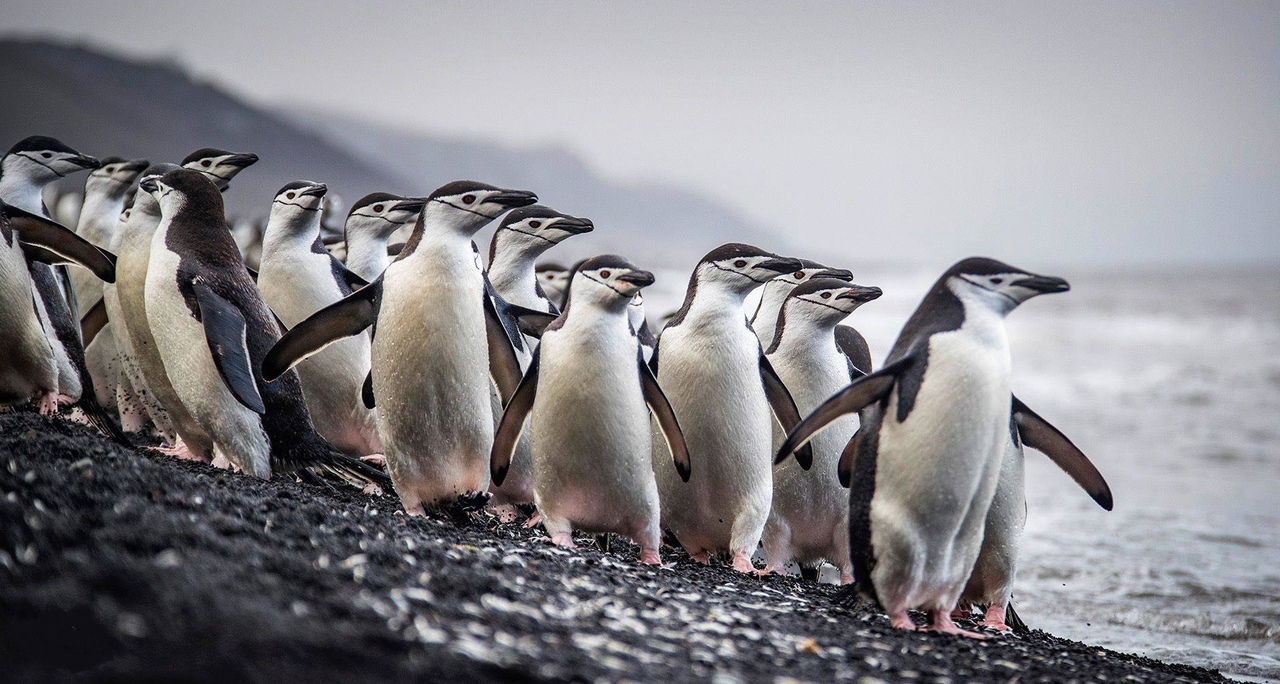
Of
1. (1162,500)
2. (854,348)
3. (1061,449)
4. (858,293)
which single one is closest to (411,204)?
(858,293)

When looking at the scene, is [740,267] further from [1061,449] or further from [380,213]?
[380,213]

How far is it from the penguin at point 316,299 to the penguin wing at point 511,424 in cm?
105

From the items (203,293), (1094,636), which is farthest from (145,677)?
(1094,636)

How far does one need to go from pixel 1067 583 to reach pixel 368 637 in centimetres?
488

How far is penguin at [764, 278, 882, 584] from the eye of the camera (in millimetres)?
4676

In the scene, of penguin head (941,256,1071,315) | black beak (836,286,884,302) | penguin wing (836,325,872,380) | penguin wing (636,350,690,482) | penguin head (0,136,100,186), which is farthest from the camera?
penguin wing (836,325,872,380)

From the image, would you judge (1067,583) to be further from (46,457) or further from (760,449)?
(46,457)

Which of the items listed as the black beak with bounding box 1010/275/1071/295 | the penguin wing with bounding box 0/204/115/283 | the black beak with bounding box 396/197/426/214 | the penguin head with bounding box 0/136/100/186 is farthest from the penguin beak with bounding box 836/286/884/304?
the penguin head with bounding box 0/136/100/186

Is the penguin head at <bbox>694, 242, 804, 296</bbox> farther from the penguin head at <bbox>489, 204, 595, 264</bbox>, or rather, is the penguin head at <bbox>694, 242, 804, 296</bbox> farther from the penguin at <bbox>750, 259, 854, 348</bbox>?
the penguin at <bbox>750, 259, 854, 348</bbox>

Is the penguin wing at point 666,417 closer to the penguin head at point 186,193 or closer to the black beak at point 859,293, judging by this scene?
the black beak at point 859,293

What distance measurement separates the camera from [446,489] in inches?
161

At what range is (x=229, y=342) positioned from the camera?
160 inches

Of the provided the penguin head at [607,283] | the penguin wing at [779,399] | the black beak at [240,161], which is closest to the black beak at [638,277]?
the penguin head at [607,283]

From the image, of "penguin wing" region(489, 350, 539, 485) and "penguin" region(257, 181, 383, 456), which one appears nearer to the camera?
"penguin wing" region(489, 350, 539, 485)
